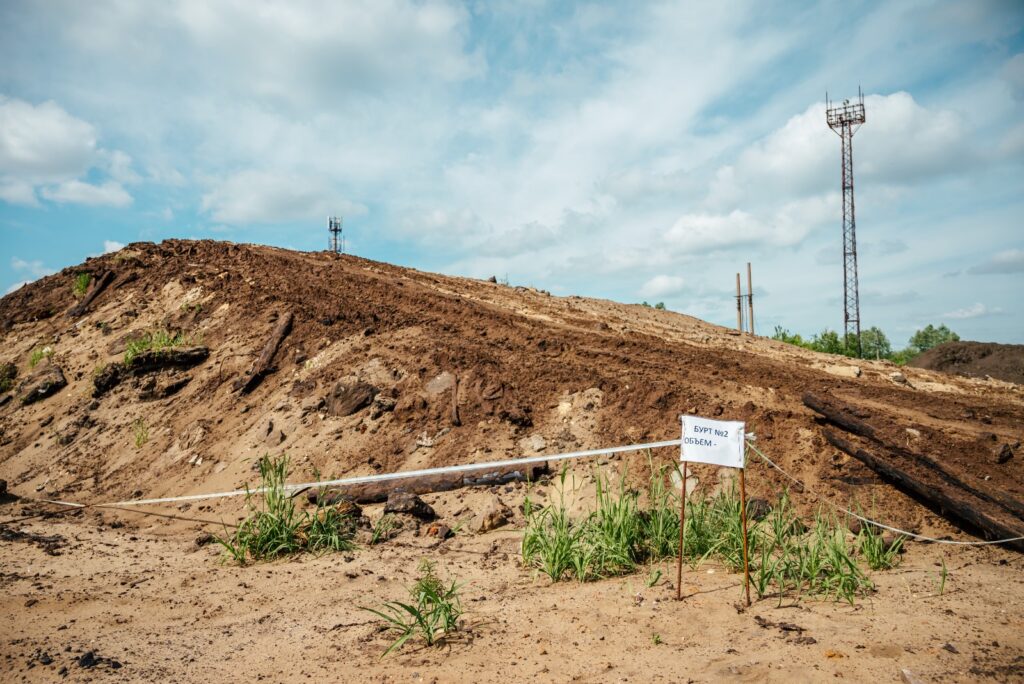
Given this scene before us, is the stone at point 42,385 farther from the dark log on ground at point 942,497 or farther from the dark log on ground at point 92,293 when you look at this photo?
the dark log on ground at point 942,497

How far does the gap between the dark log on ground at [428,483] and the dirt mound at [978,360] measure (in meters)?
17.3

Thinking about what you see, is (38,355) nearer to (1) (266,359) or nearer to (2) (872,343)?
(1) (266,359)

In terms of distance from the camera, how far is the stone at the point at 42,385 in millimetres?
11109

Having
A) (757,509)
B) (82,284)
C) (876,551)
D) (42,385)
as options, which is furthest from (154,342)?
(876,551)

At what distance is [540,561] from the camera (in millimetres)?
5418

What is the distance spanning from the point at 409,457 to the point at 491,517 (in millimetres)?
1611

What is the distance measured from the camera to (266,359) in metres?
10.0

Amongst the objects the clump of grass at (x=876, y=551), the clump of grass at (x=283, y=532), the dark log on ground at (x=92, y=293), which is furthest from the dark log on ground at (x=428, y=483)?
the dark log on ground at (x=92, y=293)

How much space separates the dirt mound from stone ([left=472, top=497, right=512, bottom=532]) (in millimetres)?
17731

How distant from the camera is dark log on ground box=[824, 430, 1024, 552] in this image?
5.53m

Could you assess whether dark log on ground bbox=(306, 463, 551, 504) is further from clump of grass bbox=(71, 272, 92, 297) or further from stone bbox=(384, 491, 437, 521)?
clump of grass bbox=(71, 272, 92, 297)

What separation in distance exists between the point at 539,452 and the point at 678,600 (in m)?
3.15

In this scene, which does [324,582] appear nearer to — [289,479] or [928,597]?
[289,479]

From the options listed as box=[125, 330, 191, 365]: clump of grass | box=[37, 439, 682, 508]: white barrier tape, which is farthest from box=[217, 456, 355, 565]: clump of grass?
box=[125, 330, 191, 365]: clump of grass
